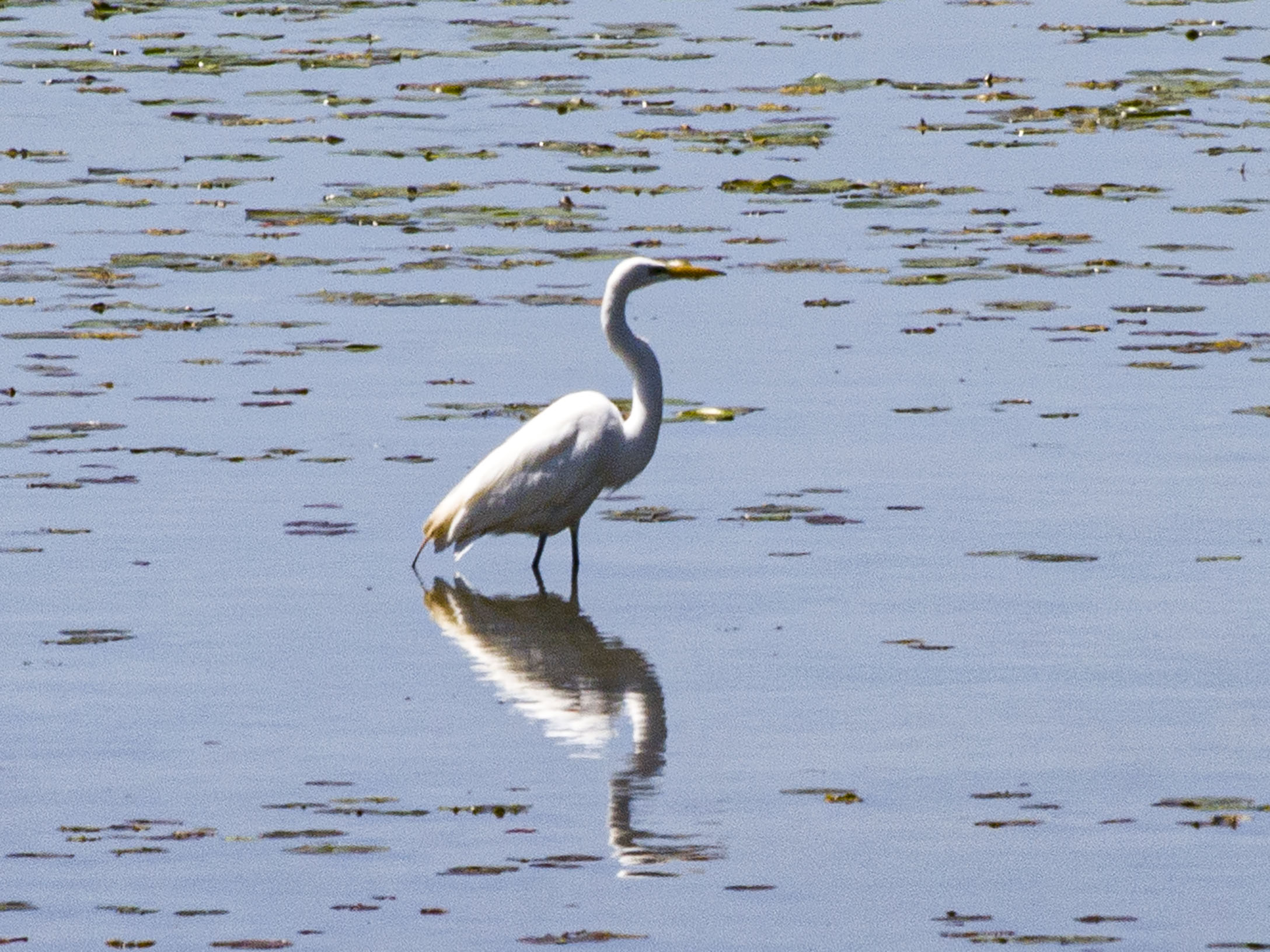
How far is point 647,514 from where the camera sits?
409 inches

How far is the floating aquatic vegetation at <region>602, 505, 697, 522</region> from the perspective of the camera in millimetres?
10281

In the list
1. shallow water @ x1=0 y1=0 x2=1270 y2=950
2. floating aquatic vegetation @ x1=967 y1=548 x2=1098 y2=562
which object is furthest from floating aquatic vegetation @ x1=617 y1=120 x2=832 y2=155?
floating aquatic vegetation @ x1=967 y1=548 x2=1098 y2=562

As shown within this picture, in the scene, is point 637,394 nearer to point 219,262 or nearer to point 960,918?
point 960,918

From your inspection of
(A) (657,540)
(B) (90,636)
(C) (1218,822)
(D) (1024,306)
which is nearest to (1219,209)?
(D) (1024,306)

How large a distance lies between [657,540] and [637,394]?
55 cm

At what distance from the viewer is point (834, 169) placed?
18156 millimetres

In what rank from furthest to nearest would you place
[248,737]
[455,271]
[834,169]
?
[834,169]
[455,271]
[248,737]

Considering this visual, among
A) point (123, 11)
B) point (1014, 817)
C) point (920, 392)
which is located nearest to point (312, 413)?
point (920, 392)

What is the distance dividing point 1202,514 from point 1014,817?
11.1ft

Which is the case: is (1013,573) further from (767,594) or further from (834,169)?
(834,169)

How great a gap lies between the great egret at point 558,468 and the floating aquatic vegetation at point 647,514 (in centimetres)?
29

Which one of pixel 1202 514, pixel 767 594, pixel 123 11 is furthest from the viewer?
pixel 123 11

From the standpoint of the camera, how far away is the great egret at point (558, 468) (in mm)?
9734

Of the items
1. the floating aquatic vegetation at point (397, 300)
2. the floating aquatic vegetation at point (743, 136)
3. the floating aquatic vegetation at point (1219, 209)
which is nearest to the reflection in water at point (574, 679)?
the floating aquatic vegetation at point (397, 300)
